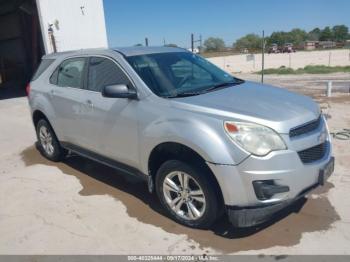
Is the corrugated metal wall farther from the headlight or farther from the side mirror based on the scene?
the headlight

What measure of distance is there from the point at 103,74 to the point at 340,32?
133 metres

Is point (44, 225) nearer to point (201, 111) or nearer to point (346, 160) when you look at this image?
point (201, 111)

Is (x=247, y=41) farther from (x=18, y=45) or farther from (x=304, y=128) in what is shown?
(x=304, y=128)

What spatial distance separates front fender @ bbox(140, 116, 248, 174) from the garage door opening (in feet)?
45.3

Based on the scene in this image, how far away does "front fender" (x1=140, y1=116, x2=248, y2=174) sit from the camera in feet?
9.87

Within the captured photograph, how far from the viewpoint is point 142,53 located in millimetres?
4277

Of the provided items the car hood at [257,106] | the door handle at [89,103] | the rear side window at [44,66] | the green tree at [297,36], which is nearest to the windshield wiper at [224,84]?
the car hood at [257,106]

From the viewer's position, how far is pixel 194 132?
319 cm

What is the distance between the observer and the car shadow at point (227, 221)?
3.33m

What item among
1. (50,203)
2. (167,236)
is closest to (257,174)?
(167,236)

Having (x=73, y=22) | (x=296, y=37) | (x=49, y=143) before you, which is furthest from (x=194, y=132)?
(x=296, y=37)

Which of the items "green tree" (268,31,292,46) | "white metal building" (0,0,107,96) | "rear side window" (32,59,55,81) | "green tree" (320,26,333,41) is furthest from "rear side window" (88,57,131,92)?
"green tree" (320,26,333,41)

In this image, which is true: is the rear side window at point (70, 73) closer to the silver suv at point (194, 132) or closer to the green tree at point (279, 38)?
the silver suv at point (194, 132)

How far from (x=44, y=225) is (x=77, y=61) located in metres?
2.22
